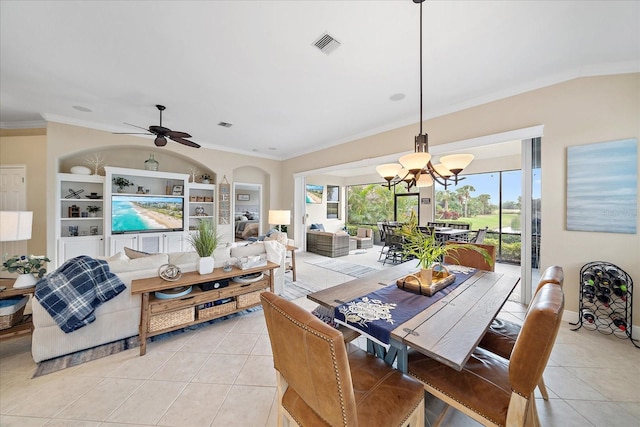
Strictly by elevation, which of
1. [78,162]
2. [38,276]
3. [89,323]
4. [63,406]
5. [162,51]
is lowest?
[63,406]

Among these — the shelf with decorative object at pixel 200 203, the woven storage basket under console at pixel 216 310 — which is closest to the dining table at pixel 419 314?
the woven storage basket under console at pixel 216 310

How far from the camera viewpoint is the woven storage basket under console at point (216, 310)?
252cm

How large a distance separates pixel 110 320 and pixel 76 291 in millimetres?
458

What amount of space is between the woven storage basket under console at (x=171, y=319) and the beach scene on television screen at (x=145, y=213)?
3843mm

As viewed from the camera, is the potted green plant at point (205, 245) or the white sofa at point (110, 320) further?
the potted green plant at point (205, 245)

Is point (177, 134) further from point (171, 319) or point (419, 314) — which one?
point (419, 314)

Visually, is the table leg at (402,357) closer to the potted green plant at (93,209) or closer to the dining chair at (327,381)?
the dining chair at (327,381)

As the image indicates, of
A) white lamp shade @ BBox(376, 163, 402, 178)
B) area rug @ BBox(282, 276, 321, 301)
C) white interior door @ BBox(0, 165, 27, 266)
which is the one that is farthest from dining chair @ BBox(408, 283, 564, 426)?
white interior door @ BBox(0, 165, 27, 266)

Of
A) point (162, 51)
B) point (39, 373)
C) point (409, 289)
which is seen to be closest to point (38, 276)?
point (39, 373)

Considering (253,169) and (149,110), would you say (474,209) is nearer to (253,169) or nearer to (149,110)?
(253,169)

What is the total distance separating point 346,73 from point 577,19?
6.65 ft

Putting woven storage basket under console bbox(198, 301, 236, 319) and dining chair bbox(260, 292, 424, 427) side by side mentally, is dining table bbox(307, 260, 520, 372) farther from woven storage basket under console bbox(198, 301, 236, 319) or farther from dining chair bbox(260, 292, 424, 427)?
woven storage basket under console bbox(198, 301, 236, 319)

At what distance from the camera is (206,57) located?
2486 millimetres

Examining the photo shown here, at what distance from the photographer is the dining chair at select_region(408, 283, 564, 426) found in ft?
3.07
